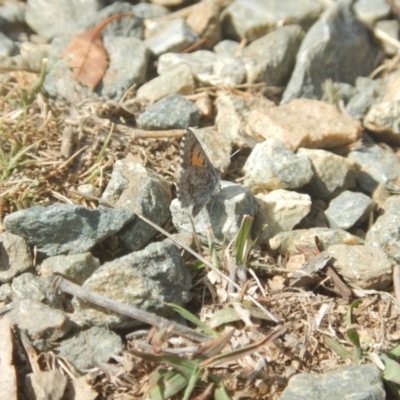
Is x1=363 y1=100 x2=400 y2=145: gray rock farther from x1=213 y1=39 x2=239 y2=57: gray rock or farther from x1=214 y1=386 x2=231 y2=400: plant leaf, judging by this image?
x1=214 y1=386 x2=231 y2=400: plant leaf

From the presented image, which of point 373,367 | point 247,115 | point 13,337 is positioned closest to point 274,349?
point 373,367

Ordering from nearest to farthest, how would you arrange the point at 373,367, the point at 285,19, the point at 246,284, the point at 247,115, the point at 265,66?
1. the point at 373,367
2. the point at 246,284
3. the point at 247,115
4. the point at 265,66
5. the point at 285,19

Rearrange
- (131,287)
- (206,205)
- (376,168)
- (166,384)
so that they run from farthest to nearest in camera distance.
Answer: (376,168), (206,205), (131,287), (166,384)

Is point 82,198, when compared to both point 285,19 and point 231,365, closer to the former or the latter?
point 231,365

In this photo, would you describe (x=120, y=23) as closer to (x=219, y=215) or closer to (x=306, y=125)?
(x=306, y=125)

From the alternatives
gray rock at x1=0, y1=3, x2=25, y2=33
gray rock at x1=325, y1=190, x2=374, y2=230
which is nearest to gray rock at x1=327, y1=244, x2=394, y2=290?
gray rock at x1=325, y1=190, x2=374, y2=230

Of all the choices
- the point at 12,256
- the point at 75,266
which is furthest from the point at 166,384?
the point at 12,256

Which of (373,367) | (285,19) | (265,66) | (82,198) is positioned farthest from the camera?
(285,19)
